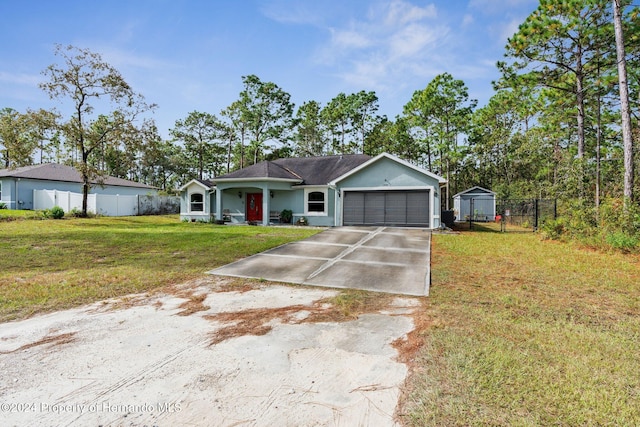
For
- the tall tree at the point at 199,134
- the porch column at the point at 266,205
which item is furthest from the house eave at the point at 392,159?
the tall tree at the point at 199,134

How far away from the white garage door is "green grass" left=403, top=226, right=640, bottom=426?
9470 mm

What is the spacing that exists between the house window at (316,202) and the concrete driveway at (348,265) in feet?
21.3

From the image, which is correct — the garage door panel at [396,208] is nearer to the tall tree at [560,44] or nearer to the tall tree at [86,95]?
the tall tree at [560,44]

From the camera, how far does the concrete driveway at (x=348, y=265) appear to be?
20.8 feet

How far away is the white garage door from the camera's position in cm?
1620

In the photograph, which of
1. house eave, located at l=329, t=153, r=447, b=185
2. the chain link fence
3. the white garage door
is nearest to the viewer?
the chain link fence

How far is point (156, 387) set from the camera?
8.66 ft

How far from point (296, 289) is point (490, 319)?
3.31 meters

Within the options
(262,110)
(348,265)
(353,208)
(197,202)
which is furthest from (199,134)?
(348,265)

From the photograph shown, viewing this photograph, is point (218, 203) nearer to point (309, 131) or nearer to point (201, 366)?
point (201, 366)

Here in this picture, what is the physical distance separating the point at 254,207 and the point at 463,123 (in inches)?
813

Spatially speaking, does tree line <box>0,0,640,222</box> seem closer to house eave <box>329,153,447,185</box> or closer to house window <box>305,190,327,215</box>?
house eave <box>329,153,447,185</box>

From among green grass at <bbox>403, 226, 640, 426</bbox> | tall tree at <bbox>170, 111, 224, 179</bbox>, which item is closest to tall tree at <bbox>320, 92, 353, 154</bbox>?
tall tree at <bbox>170, 111, 224, 179</bbox>

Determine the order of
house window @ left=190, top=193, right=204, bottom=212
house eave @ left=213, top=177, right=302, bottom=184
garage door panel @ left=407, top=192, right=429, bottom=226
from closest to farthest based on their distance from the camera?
1. garage door panel @ left=407, top=192, right=429, bottom=226
2. house eave @ left=213, top=177, right=302, bottom=184
3. house window @ left=190, top=193, right=204, bottom=212
